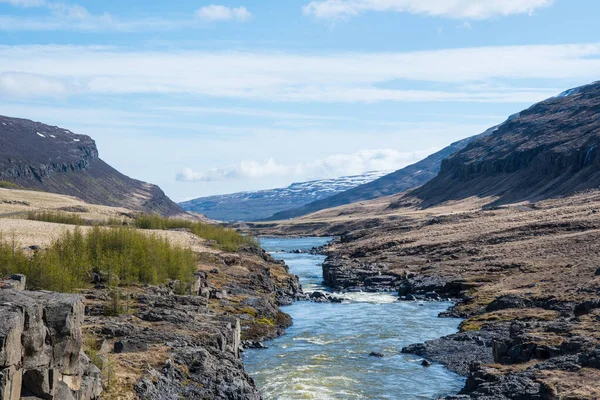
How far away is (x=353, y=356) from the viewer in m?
46.4

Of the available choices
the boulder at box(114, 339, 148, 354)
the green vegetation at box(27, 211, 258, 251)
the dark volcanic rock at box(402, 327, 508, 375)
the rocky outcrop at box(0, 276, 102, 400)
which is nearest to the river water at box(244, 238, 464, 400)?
the dark volcanic rock at box(402, 327, 508, 375)

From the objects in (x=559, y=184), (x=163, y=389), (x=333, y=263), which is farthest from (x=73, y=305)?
(x=559, y=184)

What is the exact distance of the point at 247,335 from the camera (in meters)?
51.3

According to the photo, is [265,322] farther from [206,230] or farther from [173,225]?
[173,225]

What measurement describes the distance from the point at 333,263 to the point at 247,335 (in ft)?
175

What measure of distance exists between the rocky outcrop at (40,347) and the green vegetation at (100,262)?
2052 cm

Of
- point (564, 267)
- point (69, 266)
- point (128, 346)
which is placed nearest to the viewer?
point (128, 346)

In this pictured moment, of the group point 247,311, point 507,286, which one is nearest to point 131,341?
point 247,311

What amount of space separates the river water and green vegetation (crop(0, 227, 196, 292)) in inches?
472

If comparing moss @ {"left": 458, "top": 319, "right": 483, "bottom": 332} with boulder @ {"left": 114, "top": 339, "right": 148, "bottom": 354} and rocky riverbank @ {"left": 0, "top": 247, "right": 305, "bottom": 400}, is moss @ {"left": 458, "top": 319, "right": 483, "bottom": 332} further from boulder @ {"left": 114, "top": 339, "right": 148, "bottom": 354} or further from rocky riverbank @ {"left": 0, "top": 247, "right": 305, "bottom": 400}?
boulder @ {"left": 114, "top": 339, "right": 148, "bottom": 354}

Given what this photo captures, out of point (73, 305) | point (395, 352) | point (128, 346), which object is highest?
point (73, 305)

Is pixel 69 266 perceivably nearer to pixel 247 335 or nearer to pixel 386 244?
pixel 247 335

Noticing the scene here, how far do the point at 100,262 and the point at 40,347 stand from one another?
109 feet

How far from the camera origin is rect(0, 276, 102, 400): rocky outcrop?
20.7 meters
